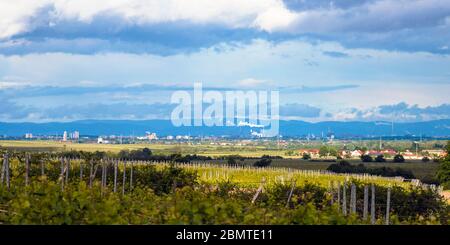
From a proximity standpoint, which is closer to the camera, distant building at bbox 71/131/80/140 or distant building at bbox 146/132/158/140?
distant building at bbox 71/131/80/140

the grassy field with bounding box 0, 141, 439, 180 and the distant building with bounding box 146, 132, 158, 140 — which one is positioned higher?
the distant building with bounding box 146, 132, 158, 140

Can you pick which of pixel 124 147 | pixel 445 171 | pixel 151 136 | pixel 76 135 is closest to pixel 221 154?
pixel 124 147

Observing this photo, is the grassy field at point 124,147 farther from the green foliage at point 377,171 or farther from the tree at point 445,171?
the tree at point 445,171

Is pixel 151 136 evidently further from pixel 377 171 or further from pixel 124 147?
pixel 377 171

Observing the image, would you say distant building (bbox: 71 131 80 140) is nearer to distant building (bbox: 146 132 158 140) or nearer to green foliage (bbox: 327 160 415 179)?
distant building (bbox: 146 132 158 140)

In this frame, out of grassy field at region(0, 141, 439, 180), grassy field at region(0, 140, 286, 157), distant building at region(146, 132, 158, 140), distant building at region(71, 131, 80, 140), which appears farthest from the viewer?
distant building at region(146, 132, 158, 140)

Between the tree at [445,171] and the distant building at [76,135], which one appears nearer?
the tree at [445,171]

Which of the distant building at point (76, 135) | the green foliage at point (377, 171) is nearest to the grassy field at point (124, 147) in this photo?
the distant building at point (76, 135)

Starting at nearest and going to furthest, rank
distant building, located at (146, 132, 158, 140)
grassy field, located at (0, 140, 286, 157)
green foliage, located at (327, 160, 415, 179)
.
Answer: green foliage, located at (327, 160, 415, 179), grassy field, located at (0, 140, 286, 157), distant building, located at (146, 132, 158, 140)

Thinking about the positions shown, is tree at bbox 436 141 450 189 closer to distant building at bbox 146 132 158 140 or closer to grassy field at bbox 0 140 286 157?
grassy field at bbox 0 140 286 157

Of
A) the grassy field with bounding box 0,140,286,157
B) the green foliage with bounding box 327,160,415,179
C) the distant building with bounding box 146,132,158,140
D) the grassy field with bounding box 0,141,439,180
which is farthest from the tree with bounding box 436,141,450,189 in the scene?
the distant building with bounding box 146,132,158,140

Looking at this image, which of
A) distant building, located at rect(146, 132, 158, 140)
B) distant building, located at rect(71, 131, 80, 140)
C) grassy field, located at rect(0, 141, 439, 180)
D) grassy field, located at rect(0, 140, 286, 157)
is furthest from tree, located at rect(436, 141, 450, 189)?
distant building, located at rect(71, 131, 80, 140)
